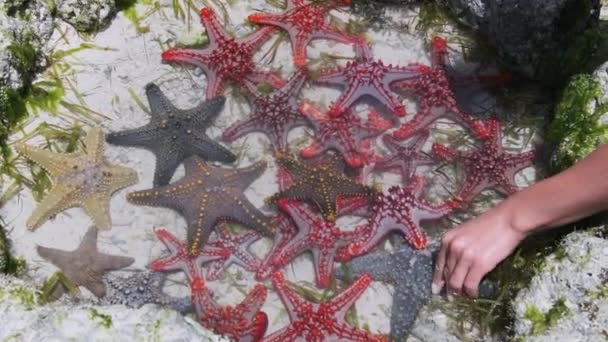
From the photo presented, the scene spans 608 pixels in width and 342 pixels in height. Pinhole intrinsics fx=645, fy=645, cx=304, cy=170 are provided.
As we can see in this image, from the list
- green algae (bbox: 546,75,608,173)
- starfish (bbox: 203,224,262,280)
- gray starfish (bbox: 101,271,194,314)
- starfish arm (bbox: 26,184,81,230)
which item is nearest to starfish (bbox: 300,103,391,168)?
starfish (bbox: 203,224,262,280)

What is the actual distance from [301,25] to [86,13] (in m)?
1.63

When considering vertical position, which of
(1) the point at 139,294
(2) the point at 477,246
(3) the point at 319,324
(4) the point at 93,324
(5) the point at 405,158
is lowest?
(4) the point at 93,324

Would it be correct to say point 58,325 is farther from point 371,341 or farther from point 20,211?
point 371,341

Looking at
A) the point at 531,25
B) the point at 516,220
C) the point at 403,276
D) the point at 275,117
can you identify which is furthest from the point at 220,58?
the point at 516,220

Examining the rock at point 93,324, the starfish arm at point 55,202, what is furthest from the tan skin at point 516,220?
the starfish arm at point 55,202

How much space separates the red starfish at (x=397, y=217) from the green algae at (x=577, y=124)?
0.91 metres

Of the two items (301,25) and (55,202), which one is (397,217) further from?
(55,202)

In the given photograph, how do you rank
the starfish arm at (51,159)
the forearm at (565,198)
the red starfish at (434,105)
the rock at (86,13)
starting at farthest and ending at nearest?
the rock at (86,13)
the red starfish at (434,105)
the starfish arm at (51,159)
the forearm at (565,198)

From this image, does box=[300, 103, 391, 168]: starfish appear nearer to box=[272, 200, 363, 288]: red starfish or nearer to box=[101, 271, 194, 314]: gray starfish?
box=[272, 200, 363, 288]: red starfish

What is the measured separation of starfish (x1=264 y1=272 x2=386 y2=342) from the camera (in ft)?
12.9

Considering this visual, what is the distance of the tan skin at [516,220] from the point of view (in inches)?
130

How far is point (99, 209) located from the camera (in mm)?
4438

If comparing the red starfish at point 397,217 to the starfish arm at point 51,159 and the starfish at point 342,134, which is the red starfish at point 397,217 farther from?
the starfish arm at point 51,159

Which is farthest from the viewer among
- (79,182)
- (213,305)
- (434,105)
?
(434,105)
